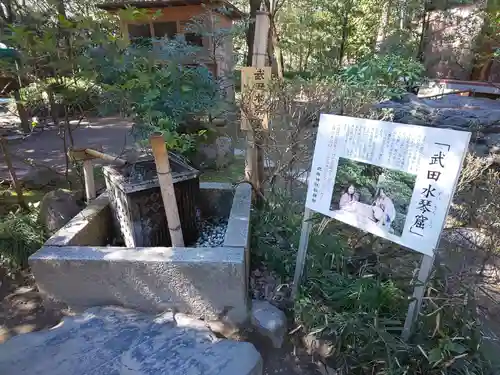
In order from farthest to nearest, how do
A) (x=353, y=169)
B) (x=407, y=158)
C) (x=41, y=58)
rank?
(x=41, y=58)
(x=353, y=169)
(x=407, y=158)

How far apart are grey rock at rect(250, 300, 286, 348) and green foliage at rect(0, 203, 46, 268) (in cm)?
215

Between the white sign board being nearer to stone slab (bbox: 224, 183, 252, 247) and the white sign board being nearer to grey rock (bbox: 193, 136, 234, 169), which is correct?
stone slab (bbox: 224, 183, 252, 247)

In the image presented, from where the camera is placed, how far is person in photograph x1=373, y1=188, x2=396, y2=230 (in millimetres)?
1824

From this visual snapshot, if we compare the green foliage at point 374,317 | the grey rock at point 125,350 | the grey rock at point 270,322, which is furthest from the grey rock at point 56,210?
the green foliage at point 374,317

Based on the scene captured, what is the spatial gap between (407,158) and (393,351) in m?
1.08

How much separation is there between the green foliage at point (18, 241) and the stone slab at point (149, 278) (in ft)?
2.81

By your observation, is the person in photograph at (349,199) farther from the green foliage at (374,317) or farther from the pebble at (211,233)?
the pebble at (211,233)

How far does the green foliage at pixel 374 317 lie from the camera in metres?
1.78

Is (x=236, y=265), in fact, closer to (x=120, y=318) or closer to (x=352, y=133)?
(x=120, y=318)

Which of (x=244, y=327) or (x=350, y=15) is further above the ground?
(x=350, y=15)

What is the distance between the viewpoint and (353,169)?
2.13 m

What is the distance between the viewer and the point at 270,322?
7.39 ft

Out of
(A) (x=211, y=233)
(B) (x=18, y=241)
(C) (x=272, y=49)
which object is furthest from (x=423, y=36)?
(B) (x=18, y=241)

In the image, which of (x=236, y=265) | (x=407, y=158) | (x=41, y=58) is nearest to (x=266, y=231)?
(x=236, y=265)
